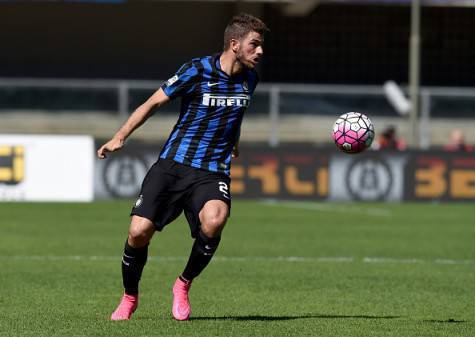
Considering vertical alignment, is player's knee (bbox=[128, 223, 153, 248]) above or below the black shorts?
below

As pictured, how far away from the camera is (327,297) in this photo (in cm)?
984

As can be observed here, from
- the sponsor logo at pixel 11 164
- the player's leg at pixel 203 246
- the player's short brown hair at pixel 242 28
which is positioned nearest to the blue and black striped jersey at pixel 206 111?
the player's short brown hair at pixel 242 28

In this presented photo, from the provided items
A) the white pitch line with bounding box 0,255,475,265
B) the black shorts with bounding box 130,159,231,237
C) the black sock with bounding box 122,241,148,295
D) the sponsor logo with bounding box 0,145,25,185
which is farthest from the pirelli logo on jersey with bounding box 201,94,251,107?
the sponsor logo with bounding box 0,145,25,185

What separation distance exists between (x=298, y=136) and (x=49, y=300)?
63.4 feet

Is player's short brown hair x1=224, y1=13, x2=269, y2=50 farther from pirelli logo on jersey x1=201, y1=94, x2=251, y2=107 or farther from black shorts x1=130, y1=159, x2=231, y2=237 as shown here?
black shorts x1=130, y1=159, x2=231, y2=237

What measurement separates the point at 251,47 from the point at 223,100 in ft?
1.45

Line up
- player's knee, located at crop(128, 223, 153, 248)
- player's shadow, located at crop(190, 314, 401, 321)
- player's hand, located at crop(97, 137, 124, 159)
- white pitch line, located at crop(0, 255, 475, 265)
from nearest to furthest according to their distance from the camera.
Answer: player's hand, located at crop(97, 137, 124, 159), player's knee, located at crop(128, 223, 153, 248), player's shadow, located at crop(190, 314, 401, 321), white pitch line, located at crop(0, 255, 475, 265)

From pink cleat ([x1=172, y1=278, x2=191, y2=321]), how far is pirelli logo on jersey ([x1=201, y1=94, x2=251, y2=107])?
4.31 feet

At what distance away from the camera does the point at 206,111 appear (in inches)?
322

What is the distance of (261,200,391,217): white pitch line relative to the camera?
2131 centimetres

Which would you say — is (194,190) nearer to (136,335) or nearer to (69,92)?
(136,335)

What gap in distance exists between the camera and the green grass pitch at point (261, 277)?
8062 mm

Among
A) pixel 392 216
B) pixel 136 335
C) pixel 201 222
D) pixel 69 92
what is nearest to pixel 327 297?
pixel 201 222

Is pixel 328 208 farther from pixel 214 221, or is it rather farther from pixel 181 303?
pixel 214 221
